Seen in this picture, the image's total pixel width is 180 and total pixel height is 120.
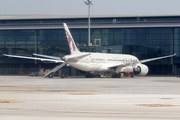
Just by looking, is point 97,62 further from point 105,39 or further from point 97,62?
point 105,39

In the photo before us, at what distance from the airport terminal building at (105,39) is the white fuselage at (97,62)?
1248 centimetres

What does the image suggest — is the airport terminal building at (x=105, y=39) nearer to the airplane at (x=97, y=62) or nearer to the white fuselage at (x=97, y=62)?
the white fuselage at (x=97, y=62)

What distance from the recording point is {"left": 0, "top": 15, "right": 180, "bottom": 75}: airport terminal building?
7025 cm

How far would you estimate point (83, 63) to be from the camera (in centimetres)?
4766

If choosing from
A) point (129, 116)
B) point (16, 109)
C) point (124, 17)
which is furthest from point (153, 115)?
point (124, 17)

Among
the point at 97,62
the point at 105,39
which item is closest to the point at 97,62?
the point at 97,62

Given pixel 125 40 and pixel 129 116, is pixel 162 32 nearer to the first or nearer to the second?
pixel 125 40

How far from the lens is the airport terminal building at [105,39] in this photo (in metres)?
70.2

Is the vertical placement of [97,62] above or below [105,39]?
below

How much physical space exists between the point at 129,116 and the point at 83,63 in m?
36.5

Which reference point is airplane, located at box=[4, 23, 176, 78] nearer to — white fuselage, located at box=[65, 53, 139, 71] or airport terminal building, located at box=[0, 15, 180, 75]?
white fuselage, located at box=[65, 53, 139, 71]

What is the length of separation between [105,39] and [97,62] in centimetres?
2305

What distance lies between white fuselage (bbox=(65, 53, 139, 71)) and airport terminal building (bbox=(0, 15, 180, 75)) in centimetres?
1248

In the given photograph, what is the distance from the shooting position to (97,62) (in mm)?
50531
